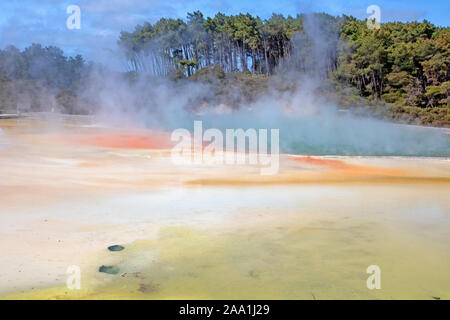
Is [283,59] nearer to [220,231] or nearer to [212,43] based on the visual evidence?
[212,43]

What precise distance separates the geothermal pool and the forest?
14.5m

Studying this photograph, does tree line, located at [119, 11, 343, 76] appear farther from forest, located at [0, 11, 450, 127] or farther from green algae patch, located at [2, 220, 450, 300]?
green algae patch, located at [2, 220, 450, 300]

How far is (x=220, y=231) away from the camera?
3785mm

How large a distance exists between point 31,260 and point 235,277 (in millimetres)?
1470

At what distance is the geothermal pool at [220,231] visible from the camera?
2779mm

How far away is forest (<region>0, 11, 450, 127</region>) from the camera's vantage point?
69.7 feet

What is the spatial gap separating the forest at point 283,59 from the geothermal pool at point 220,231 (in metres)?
14.5

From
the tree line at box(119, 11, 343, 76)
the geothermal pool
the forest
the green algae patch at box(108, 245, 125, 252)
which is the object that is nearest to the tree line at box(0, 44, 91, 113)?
the forest

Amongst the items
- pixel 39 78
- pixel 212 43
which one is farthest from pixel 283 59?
pixel 39 78

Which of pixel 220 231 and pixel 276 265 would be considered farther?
pixel 220 231

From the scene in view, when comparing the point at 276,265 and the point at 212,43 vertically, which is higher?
the point at 212,43

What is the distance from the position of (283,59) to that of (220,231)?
99.1ft
